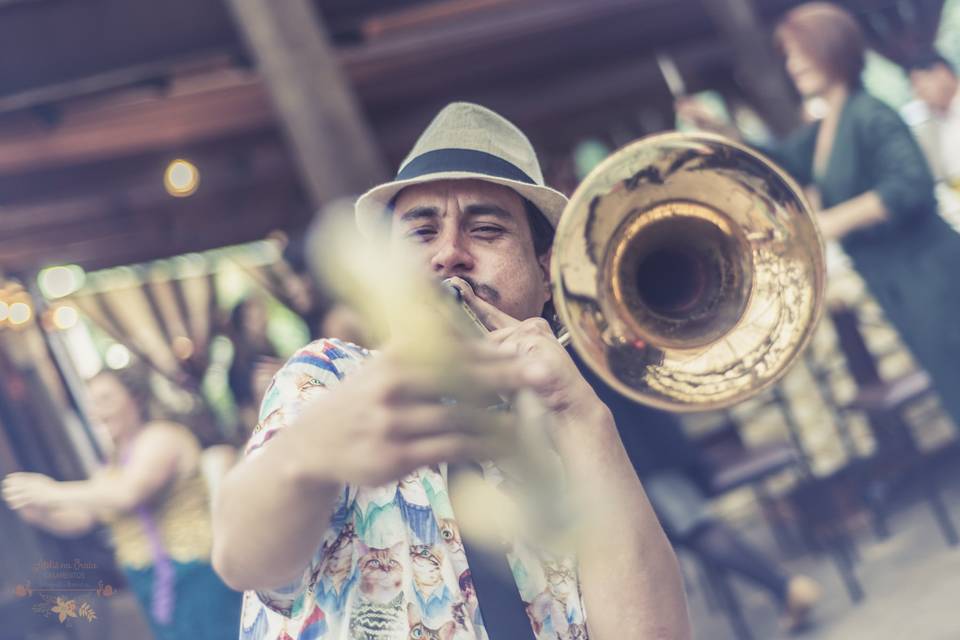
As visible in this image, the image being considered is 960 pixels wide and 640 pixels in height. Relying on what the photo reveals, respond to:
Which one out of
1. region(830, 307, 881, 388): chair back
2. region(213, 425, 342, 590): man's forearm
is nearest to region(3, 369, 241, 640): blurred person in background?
region(213, 425, 342, 590): man's forearm

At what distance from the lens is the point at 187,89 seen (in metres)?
5.37

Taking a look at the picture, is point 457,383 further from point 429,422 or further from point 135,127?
point 135,127

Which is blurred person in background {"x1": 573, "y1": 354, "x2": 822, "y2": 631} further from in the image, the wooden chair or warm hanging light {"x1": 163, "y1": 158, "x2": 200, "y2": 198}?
warm hanging light {"x1": 163, "y1": 158, "x2": 200, "y2": 198}

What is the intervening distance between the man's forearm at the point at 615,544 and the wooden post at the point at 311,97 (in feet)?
8.39

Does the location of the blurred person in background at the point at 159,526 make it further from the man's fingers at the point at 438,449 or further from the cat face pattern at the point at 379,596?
the man's fingers at the point at 438,449

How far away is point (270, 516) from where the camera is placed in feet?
3.89

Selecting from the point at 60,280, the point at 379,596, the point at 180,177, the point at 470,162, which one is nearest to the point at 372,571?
the point at 379,596

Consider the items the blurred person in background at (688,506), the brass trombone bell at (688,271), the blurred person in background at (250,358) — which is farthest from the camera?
the blurred person in background at (250,358)

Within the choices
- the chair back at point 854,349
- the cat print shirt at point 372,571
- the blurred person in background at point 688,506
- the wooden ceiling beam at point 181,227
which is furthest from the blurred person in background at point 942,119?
the cat print shirt at point 372,571

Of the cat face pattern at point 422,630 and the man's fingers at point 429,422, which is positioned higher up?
the man's fingers at point 429,422

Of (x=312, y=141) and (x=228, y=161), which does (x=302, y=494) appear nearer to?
(x=312, y=141)

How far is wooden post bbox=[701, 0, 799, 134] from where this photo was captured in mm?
4723

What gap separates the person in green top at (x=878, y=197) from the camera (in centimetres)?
353

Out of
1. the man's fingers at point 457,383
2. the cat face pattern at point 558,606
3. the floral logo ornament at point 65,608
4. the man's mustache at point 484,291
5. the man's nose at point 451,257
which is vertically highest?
the man's nose at point 451,257
